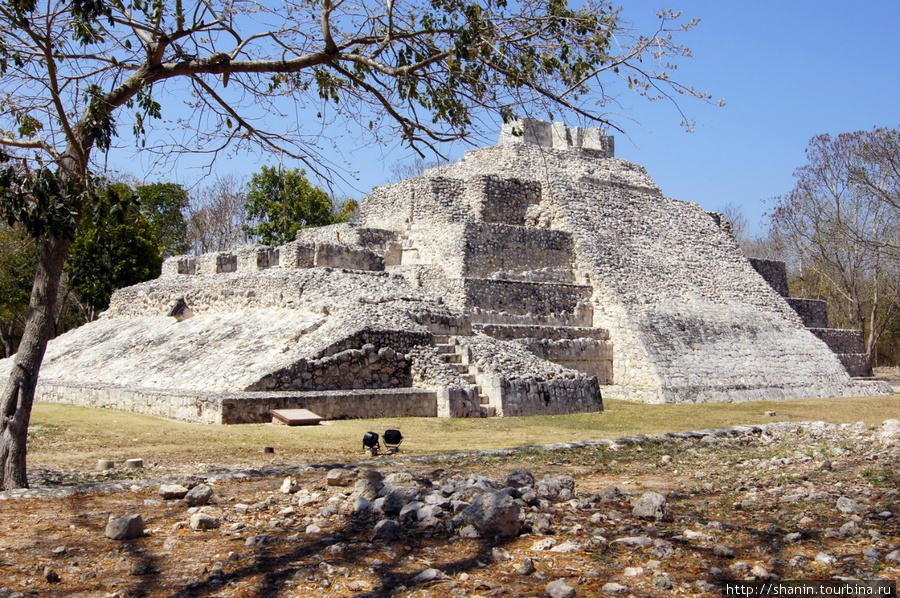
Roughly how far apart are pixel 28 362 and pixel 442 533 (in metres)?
3.28

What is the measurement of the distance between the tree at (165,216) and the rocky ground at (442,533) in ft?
86.2

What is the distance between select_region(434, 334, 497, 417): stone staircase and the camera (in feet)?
40.8

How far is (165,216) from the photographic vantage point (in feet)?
110

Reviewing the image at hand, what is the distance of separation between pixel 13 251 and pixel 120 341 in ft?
27.9

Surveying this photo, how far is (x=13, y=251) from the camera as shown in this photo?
23.7 metres

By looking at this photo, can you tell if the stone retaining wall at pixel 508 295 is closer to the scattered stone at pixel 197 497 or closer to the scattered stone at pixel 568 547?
the scattered stone at pixel 197 497

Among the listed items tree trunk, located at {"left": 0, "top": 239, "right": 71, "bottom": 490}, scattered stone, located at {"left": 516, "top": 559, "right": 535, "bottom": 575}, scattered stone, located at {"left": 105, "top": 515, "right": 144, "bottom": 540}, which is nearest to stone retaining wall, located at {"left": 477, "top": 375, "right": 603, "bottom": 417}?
tree trunk, located at {"left": 0, "top": 239, "right": 71, "bottom": 490}

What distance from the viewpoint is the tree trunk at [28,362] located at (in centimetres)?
559

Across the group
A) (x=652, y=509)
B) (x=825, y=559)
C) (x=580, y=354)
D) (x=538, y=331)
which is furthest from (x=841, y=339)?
(x=825, y=559)

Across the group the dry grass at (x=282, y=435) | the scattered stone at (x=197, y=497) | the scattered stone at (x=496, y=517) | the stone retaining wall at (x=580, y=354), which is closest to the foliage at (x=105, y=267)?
the dry grass at (x=282, y=435)

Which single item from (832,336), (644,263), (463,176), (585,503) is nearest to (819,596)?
(585,503)

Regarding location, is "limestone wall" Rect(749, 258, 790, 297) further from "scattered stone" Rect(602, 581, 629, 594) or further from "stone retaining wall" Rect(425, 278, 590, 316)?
"scattered stone" Rect(602, 581, 629, 594)

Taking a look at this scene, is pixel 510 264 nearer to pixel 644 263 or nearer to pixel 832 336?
pixel 644 263

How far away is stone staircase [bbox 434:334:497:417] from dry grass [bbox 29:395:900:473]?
0.51 m
